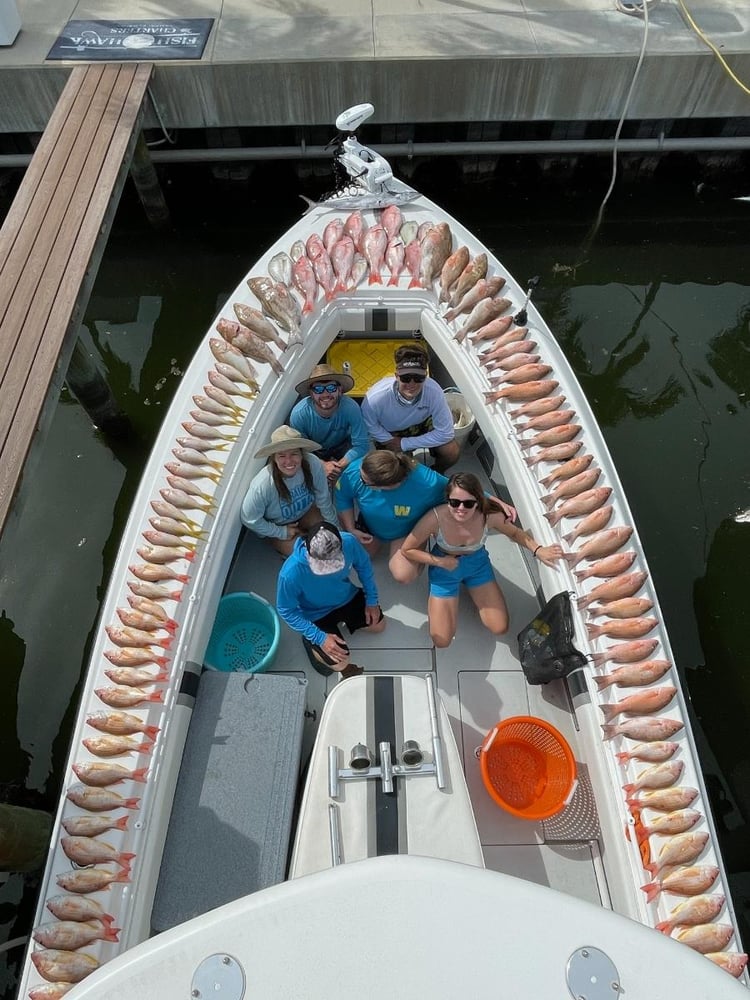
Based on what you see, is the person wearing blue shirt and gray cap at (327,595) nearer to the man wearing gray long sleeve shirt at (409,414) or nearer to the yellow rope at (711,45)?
the man wearing gray long sleeve shirt at (409,414)

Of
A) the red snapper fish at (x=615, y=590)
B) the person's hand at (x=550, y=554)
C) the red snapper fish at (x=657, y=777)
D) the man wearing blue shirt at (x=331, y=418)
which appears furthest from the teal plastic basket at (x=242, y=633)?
the red snapper fish at (x=657, y=777)

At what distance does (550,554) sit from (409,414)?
1215 mm

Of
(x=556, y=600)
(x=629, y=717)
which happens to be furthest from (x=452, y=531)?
(x=629, y=717)

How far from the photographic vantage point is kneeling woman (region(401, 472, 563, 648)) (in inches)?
126

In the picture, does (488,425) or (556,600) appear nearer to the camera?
(556,600)

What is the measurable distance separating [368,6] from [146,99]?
2.65 meters

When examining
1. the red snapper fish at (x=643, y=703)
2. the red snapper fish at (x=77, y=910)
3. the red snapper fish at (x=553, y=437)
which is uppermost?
the red snapper fish at (x=553, y=437)

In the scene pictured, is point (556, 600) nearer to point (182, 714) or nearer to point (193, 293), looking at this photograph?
point (182, 714)

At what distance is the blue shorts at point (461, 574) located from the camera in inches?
131

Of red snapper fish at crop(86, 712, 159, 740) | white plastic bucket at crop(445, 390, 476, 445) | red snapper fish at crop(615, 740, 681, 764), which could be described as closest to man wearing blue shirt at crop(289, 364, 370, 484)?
white plastic bucket at crop(445, 390, 476, 445)

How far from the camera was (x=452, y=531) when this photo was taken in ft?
10.5

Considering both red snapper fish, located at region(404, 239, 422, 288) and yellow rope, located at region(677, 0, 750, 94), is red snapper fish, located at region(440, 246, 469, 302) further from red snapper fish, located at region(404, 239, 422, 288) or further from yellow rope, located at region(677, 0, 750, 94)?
yellow rope, located at region(677, 0, 750, 94)

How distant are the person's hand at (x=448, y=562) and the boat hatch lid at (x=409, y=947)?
2044 millimetres

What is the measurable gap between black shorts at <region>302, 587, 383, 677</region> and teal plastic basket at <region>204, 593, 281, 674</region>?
0.76ft
